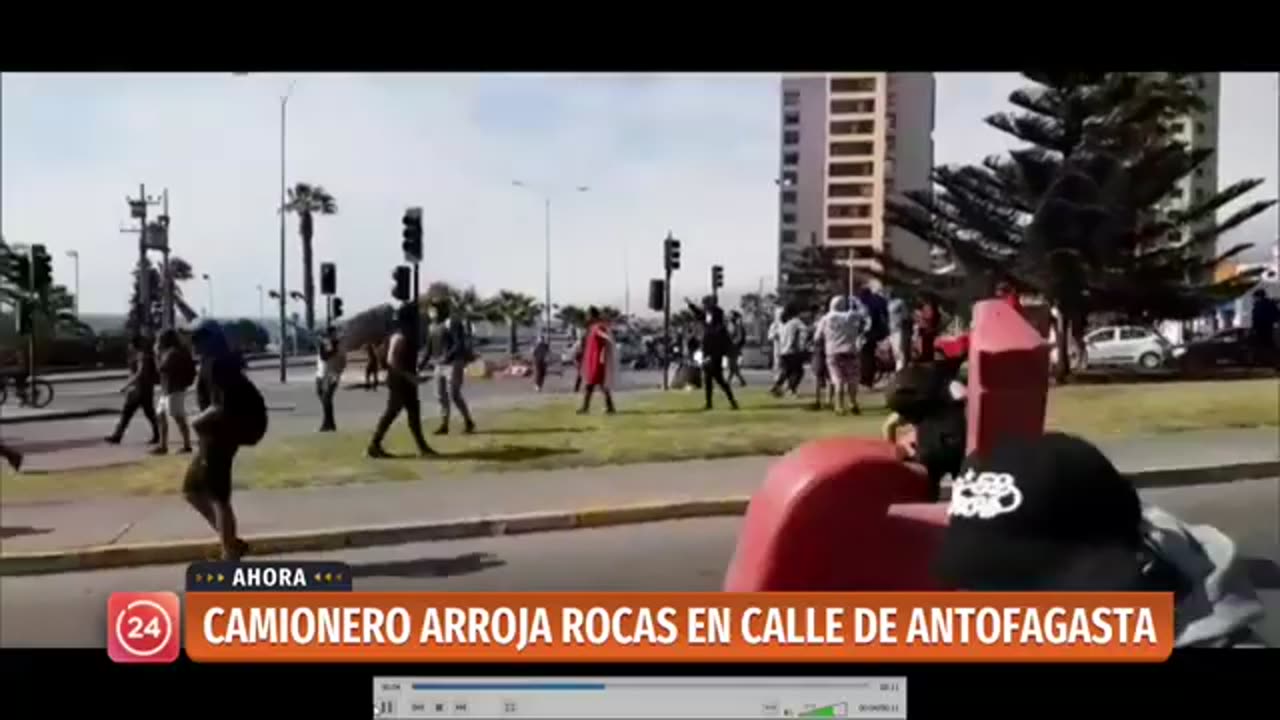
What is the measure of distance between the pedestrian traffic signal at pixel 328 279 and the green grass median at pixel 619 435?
0.38 m

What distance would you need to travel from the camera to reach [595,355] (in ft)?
9.97

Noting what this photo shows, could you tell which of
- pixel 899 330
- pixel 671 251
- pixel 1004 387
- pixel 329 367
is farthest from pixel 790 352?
pixel 329 367

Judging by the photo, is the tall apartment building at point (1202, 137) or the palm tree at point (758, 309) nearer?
the tall apartment building at point (1202, 137)

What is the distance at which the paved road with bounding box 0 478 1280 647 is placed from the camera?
2.58 m

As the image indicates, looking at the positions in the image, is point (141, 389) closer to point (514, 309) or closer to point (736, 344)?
point (514, 309)

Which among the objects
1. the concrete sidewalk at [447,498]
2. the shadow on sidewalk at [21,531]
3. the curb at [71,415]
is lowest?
the shadow on sidewalk at [21,531]

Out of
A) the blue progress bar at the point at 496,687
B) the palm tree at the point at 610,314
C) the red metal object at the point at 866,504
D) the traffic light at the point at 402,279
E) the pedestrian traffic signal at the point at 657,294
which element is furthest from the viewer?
the palm tree at the point at 610,314

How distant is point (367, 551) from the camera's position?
9.43 feet

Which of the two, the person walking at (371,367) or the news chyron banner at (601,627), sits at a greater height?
the person walking at (371,367)

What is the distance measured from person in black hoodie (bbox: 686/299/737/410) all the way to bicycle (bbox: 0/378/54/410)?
1.52 m

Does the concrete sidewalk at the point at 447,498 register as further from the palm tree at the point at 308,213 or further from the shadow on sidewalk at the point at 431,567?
the palm tree at the point at 308,213

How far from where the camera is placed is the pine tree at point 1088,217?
9.03 feet

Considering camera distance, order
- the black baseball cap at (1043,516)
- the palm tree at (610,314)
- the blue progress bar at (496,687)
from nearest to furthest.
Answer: the black baseball cap at (1043,516)
the blue progress bar at (496,687)
the palm tree at (610,314)

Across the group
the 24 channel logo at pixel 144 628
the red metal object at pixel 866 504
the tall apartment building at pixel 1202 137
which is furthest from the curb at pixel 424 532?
the tall apartment building at pixel 1202 137
